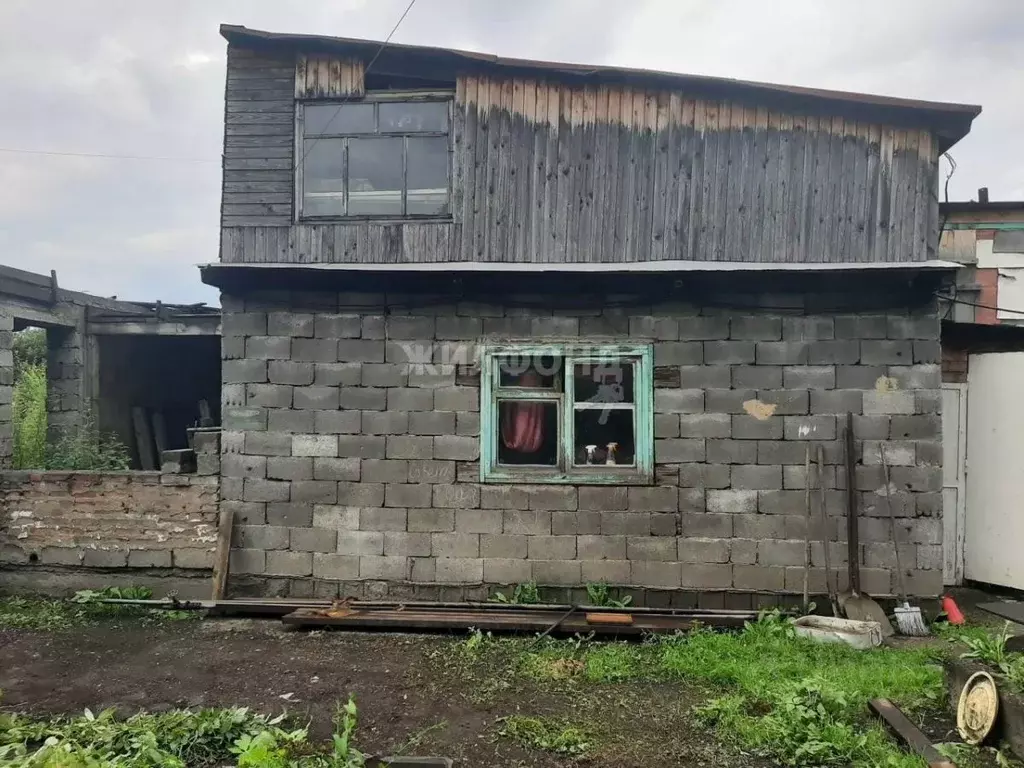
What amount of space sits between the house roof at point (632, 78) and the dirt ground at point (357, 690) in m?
5.18

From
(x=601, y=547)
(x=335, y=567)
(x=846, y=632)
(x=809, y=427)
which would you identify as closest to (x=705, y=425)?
(x=809, y=427)


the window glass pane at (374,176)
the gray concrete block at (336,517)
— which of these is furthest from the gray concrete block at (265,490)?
the window glass pane at (374,176)

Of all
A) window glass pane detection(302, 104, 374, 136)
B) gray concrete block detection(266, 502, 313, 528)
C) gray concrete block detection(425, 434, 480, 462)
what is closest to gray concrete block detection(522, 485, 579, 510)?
gray concrete block detection(425, 434, 480, 462)

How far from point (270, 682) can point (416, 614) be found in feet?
4.53

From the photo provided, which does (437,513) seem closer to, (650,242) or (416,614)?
(416,614)

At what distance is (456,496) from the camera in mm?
5938

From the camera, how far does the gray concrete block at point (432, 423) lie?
5.96 m

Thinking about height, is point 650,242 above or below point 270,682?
above

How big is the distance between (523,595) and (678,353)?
268 centimetres

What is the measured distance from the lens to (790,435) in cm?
574

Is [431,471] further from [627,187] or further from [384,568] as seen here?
[627,187]

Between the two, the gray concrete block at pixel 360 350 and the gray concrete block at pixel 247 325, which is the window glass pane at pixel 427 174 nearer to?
the gray concrete block at pixel 360 350

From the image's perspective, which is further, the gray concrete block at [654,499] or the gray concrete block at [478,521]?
the gray concrete block at [478,521]

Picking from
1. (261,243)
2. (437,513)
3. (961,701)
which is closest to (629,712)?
A: (961,701)
